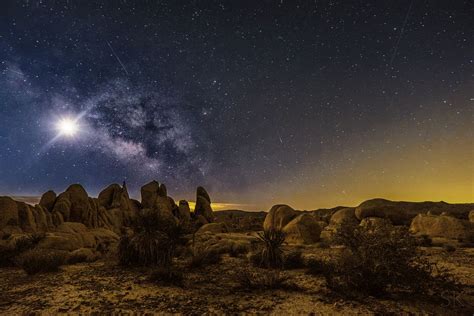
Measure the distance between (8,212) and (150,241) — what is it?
21.1 m

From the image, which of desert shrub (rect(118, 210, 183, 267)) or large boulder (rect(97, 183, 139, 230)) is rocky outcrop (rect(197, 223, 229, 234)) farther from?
desert shrub (rect(118, 210, 183, 267))

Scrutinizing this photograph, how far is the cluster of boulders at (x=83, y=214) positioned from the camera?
20927 millimetres

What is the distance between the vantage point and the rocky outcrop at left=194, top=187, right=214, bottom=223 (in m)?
51.3

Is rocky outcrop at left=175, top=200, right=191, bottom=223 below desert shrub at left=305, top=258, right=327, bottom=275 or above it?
above

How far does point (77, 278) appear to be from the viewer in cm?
1108

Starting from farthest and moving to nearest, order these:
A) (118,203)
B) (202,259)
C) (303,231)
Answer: (118,203) < (303,231) < (202,259)

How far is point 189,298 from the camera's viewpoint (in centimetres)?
820

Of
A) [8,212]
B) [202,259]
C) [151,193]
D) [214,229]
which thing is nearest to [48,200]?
[8,212]

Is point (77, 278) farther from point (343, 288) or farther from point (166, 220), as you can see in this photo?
point (343, 288)

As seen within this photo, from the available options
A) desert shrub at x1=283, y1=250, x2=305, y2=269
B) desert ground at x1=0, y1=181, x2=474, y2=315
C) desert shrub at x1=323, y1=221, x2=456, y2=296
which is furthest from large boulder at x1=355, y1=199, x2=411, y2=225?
desert shrub at x1=323, y1=221, x2=456, y2=296

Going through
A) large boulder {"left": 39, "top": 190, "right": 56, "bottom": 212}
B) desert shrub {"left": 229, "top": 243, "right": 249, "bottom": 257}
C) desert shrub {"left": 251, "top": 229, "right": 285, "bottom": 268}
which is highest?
large boulder {"left": 39, "top": 190, "right": 56, "bottom": 212}

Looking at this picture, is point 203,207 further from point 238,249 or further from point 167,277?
point 167,277

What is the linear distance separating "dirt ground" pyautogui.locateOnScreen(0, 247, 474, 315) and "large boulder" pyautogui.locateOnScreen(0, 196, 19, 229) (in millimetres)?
17917

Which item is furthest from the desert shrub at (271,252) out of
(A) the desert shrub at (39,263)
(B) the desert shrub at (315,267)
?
(A) the desert shrub at (39,263)
